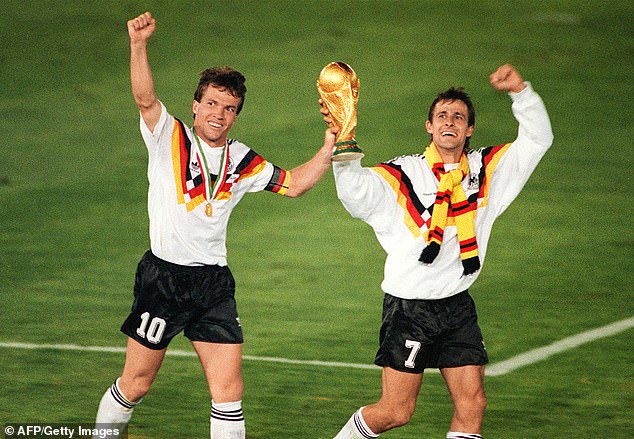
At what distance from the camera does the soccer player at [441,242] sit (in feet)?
26.1

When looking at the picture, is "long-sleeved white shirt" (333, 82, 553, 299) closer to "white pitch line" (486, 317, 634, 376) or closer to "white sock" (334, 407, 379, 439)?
"white sock" (334, 407, 379, 439)

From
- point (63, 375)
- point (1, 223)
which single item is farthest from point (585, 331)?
point (1, 223)

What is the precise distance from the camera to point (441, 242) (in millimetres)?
7984

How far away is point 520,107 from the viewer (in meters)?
8.01

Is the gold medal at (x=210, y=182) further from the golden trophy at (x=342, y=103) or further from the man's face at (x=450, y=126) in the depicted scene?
the man's face at (x=450, y=126)

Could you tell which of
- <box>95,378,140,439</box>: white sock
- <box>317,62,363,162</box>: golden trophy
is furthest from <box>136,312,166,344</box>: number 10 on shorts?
<box>317,62,363,162</box>: golden trophy

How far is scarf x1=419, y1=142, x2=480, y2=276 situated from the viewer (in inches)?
313

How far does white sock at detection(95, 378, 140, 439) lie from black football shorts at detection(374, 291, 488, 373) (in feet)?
4.91

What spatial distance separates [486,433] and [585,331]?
8.87 ft

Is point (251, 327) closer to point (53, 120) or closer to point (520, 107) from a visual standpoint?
point (520, 107)

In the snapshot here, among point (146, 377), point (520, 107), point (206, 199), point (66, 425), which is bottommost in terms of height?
point (66, 425)

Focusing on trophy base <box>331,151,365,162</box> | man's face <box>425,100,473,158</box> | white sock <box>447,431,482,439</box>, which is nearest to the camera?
trophy base <box>331,151,365,162</box>

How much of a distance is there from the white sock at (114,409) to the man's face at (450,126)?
2.30m

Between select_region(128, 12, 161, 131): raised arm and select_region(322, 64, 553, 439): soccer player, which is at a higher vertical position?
select_region(128, 12, 161, 131): raised arm
